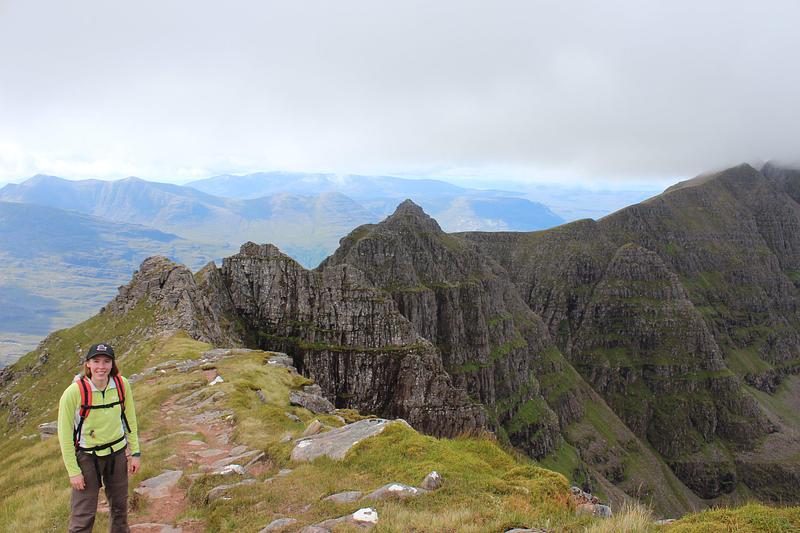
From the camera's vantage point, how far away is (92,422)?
13.6 metres

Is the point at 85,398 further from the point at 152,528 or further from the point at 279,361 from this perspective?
the point at 279,361

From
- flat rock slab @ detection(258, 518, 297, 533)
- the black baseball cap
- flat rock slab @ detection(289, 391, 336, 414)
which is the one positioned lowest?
flat rock slab @ detection(289, 391, 336, 414)

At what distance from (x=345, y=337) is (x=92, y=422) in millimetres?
105589

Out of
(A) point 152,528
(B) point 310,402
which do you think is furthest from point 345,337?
(A) point 152,528

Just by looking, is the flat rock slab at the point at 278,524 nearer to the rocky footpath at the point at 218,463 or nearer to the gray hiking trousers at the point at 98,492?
the rocky footpath at the point at 218,463

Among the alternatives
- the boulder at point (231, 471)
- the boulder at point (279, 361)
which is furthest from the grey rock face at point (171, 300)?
the boulder at point (231, 471)

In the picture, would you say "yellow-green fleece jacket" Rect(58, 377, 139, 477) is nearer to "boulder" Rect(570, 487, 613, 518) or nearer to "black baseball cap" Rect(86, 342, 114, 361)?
"black baseball cap" Rect(86, 342, 114, 361)

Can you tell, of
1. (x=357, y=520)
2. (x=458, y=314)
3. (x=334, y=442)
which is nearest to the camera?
(x=357, y=520)

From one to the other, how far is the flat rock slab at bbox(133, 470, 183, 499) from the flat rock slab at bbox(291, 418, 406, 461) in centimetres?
506

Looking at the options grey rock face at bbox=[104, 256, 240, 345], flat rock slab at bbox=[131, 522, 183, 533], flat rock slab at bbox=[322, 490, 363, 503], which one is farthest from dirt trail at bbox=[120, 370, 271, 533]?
grey rock face at bbox=[104, 256, 240, 345]

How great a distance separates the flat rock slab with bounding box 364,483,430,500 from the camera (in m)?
14.6

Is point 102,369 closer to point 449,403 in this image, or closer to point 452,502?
point 452,502

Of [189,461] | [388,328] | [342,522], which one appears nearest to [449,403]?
[388,328]

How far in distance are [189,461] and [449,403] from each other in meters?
103
